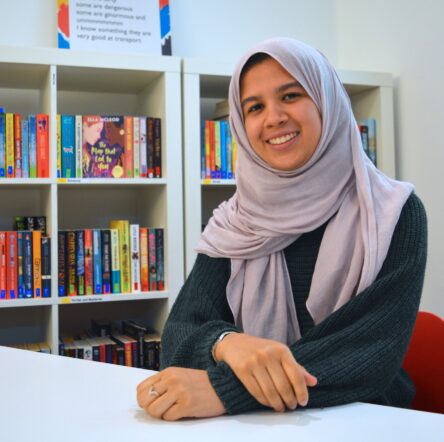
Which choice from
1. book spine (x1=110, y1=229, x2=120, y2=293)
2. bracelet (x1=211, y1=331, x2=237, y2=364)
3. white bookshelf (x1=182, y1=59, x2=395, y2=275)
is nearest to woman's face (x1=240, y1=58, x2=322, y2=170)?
bracelet (x1=211, y1=331, x2=237, y2=364)

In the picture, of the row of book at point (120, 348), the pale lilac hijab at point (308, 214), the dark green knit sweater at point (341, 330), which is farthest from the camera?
the row of book at point (120, 348)

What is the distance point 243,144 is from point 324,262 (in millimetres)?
373

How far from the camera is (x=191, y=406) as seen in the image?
747 mm

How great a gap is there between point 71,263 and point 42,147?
0.45 m

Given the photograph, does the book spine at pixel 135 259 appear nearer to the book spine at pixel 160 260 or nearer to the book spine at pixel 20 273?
the book spine at pixel 160 260

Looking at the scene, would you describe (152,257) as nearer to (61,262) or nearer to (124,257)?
(124,257)

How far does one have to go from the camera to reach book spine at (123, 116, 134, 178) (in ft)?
7.61

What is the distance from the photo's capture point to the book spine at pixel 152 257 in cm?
233

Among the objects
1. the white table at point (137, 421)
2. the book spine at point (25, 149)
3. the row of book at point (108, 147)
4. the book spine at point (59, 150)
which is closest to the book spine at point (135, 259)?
the row of book at point (108, 147)

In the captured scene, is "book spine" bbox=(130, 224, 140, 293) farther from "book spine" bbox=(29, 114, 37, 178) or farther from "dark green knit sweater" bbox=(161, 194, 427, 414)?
"dark green knit sweater" bbox=(161, 194, 427, 414)

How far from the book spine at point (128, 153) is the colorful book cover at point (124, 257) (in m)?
0.20

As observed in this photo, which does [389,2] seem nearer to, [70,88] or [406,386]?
[70,88]

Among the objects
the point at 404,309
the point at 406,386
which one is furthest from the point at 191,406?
the point at 406,386

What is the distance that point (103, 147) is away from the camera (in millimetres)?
2291
